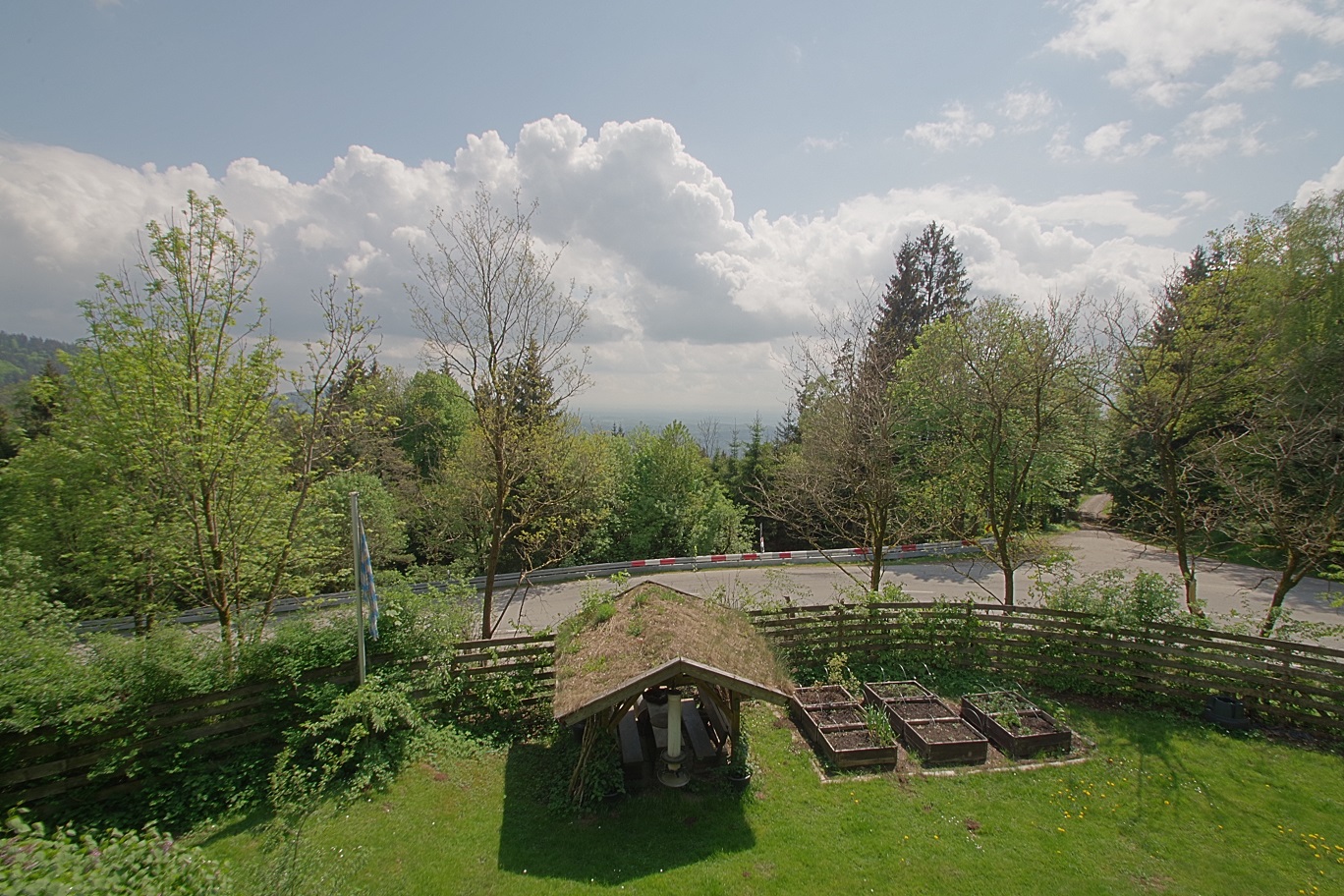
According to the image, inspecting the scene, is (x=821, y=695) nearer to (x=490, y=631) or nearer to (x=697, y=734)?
(x=697, y=734)

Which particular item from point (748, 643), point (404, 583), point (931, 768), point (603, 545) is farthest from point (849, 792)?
point (603, 545)

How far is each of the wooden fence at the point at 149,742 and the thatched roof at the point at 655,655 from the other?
9.07 ft

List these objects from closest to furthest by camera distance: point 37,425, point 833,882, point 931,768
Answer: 1. point 833,882
2. point 931,768
3. point 37,425

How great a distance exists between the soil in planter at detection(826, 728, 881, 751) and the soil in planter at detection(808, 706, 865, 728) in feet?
0.47

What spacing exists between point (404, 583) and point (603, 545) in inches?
603

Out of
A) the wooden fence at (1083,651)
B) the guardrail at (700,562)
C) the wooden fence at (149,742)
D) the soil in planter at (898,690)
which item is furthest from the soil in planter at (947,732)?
the guardrail at (700,562)

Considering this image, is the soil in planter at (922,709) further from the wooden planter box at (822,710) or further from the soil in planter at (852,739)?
the soil in planter at (852,739)

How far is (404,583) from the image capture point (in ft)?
29.5

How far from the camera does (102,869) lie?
3.86 metres

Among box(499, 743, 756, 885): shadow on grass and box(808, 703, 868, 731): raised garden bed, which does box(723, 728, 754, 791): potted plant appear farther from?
box(808, 703, 868, 731): raised garden bed

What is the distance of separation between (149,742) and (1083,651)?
1433cm

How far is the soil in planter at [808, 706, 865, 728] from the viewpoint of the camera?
8625mm

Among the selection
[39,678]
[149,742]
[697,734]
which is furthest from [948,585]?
[39,678]

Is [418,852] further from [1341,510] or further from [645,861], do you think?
[1341,510]
